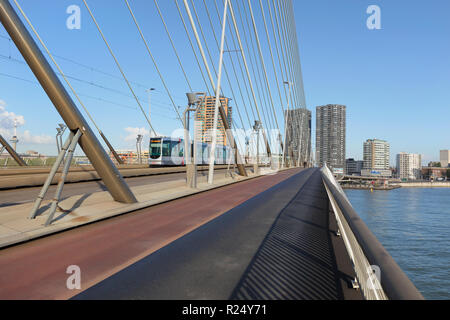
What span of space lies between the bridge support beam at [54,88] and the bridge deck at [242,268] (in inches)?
137

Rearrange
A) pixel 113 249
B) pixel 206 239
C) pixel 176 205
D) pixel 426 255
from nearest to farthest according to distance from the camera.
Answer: pixel 113 249
pixel 206 239
pixel 176 205
pixel 426 255

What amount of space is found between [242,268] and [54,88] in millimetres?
6128

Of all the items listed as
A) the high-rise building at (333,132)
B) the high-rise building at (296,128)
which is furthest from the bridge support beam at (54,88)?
the high-rise building at (333,132)

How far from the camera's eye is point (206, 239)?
604 centimetres

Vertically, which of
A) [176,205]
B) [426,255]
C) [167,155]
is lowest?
[426,255]

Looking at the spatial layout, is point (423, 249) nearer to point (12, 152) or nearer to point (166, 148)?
point (166, 148)

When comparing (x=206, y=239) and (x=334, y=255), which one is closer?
(x=334, y=255)

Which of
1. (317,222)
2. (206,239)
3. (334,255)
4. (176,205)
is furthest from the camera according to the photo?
(176,205)

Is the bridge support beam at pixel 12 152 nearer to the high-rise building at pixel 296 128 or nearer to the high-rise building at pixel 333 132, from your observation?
the high-rise building at pixel 296 128

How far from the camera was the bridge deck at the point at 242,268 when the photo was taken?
3.58 meters

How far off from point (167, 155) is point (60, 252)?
25403 millimetres

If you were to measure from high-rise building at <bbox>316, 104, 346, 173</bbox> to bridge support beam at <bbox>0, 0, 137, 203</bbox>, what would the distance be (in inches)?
6329
